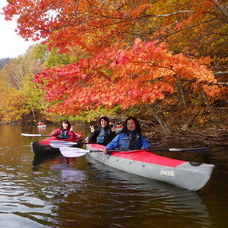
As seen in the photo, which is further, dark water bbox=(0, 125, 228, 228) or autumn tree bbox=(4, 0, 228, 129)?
autumn tree bbox=(4, 0, 228, 129)

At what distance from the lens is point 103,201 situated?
14.9 feet

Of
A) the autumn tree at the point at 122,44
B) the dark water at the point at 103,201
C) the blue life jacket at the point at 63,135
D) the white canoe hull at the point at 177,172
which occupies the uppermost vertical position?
the autumn tree at the point at 122,44

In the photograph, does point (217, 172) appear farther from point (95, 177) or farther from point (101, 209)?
point (101, 209)

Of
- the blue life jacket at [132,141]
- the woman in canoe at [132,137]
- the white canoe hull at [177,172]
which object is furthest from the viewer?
the blue life jacket at [132,141]

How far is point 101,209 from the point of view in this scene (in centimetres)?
416

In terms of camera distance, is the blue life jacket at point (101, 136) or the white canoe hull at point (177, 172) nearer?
the white canoe hull at point (177, 172)

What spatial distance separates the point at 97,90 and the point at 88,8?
6.20 feet

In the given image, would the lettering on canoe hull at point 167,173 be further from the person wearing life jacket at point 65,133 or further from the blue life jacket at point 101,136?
the person wearing life jacket at point 65,133

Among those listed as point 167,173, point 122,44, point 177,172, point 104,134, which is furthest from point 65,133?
point 177,172

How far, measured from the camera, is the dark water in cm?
370

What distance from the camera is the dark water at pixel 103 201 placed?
12.1 ft

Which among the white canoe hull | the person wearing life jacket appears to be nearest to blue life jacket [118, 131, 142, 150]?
the white canoe hull

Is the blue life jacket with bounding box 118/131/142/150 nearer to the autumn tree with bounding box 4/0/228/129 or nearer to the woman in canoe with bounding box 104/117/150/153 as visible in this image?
the woman in canoe with bounding box 104/117/150/153

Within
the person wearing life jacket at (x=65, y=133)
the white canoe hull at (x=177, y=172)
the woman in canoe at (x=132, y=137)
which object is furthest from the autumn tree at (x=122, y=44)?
the person wearing life jacket at (x=65, y=133)
